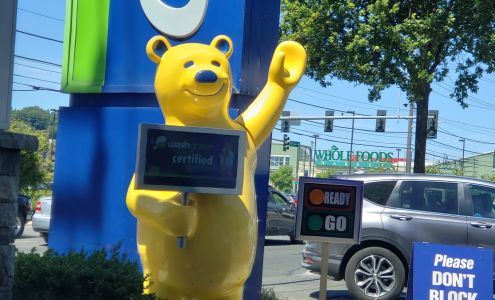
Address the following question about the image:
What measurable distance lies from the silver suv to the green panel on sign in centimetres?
476

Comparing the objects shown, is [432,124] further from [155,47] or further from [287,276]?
[155,47]

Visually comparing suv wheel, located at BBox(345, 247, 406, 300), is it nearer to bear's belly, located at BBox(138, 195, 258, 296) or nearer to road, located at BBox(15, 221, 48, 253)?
bear's belly, located at BBox(138, 195, 258, 296)

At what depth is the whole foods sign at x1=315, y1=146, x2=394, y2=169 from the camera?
251 ft

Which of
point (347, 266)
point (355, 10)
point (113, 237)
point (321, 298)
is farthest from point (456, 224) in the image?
point (355, 10)

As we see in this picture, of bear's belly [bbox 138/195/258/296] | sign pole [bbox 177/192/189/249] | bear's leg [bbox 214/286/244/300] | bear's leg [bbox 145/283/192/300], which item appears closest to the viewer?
sign pole [bbox 177/192/189/249]

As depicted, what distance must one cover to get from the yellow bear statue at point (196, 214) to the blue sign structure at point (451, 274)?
8.18ft

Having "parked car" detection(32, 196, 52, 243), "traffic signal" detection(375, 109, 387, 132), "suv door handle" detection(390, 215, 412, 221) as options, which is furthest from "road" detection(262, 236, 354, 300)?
"traffic signal" detection(375, 109, 387, 132)

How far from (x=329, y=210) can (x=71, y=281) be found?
2376 mm

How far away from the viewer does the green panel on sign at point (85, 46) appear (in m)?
6.39

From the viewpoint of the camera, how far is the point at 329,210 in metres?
5.68

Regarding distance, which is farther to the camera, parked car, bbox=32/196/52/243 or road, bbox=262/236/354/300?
parked car, bbox=32/196/52/243

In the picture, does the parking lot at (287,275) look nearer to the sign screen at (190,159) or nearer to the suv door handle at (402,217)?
the suv door handle at (402,217)

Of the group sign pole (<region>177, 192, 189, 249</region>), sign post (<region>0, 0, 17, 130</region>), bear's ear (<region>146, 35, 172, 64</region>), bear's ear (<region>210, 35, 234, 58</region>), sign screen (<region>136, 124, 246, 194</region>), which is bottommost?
sign pole (<region>177, 192, 189, 249</region>)

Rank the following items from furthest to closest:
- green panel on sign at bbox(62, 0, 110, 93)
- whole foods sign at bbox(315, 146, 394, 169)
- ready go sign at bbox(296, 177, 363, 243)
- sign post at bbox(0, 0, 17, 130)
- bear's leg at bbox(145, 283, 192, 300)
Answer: whole foods sign at bbox(315, 146, 394, 169), green panel on sign at bbox(62, 0, 110, 93), ready go sign at bbox(296, 177, 363, 243), bear's leg at bbox(145, 283, 192, 300), sign post at bbox(0, 0, 17, 130)
